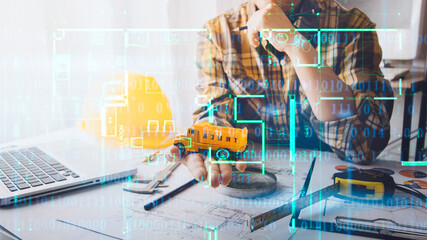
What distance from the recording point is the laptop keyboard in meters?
0.55

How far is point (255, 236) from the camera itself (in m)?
0.41

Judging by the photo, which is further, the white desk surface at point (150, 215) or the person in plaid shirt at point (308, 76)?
the person in plaid shirt at point (308, 76)

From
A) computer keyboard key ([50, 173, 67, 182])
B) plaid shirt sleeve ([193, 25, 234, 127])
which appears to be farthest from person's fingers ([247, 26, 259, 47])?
computer keyboard key ([50, 173, 67, 182])

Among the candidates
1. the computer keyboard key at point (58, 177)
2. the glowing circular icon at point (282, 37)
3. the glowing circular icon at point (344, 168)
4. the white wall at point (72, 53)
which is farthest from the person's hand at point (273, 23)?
the computer keyboard key at point (58, 177)

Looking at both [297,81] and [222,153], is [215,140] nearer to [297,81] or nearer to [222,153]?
[222,153]

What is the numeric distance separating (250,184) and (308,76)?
29 centimetres

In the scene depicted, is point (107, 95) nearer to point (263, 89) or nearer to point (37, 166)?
point (37, 166)

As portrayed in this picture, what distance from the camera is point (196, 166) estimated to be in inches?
21.0

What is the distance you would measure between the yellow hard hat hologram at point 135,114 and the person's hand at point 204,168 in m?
0.22

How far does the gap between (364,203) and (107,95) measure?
688 mm

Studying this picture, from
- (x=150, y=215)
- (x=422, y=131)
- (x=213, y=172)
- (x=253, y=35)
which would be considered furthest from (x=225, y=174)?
(x=422, y=131)

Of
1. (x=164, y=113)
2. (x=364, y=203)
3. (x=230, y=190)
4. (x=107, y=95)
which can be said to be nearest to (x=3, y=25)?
(x=107, y=95)

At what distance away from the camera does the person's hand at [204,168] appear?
516mm

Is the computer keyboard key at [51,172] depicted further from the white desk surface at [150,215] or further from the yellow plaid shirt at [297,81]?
the yellow plaid shirt at [297,81]
